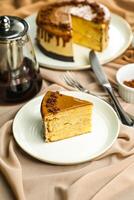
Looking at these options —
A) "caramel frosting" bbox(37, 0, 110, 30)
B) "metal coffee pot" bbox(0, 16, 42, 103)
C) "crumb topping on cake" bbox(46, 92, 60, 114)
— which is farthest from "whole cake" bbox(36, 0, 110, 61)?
"crumb topping on cake" bbox(46, 92, 60, 114)

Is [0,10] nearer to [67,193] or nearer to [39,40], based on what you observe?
[39,40]

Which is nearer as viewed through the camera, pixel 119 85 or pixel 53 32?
pixel 119 85

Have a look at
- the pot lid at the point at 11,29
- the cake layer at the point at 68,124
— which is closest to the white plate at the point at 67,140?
the cake layer at the point at 68,124

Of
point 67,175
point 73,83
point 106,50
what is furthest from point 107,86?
point 67,175

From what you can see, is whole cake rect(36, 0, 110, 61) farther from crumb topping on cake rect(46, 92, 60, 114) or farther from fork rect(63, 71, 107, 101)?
crumb topping on cake rect(46, 92, 60, 114)

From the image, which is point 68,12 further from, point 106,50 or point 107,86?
point 107,86

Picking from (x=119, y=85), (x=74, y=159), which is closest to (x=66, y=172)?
(x=74, y=159)
